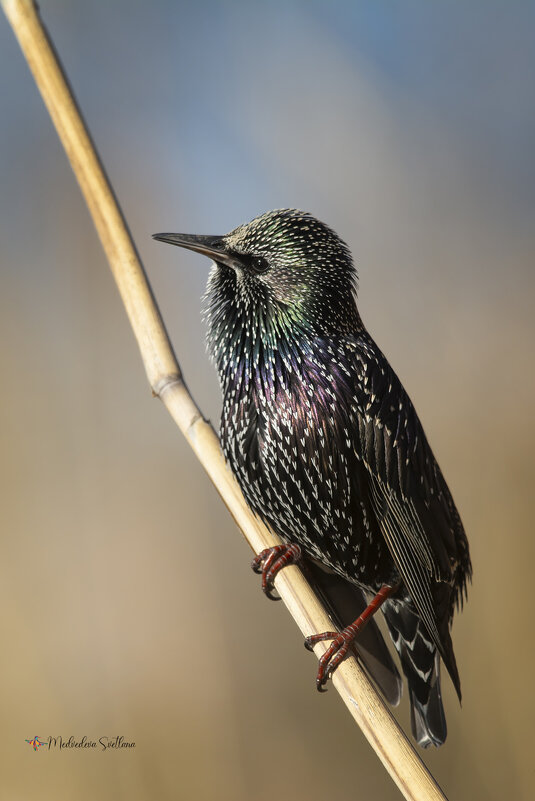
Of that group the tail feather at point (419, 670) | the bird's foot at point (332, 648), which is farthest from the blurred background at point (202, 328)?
the bird's foot at point (332, 648)

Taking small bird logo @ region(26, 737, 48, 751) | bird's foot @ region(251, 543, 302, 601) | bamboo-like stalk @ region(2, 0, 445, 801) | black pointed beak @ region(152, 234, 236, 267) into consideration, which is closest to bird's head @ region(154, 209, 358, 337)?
black pointed beak @ region(152, 234, 236, 267)

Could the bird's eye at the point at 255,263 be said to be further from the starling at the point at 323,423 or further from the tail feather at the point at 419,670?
the tail feather at the point at 419,670

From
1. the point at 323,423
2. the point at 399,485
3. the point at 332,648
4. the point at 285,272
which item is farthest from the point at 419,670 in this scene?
the point at 285,272

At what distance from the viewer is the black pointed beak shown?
1.02m

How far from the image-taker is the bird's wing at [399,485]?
1128 millimetres

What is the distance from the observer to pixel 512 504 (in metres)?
1.84

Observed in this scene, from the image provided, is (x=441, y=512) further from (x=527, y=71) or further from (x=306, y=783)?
(x=527, y=71)

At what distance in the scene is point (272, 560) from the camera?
1.26 meters

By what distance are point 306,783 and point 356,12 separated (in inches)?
79.0

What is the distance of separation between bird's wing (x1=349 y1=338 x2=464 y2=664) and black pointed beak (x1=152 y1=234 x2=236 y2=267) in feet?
0.86

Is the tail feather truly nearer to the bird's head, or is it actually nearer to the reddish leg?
the reddish leg

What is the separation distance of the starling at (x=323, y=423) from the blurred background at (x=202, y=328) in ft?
2.00

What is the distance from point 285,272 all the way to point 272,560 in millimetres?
537

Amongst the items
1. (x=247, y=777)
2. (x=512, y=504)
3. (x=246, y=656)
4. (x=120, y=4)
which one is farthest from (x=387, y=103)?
(x=247, y=777)
